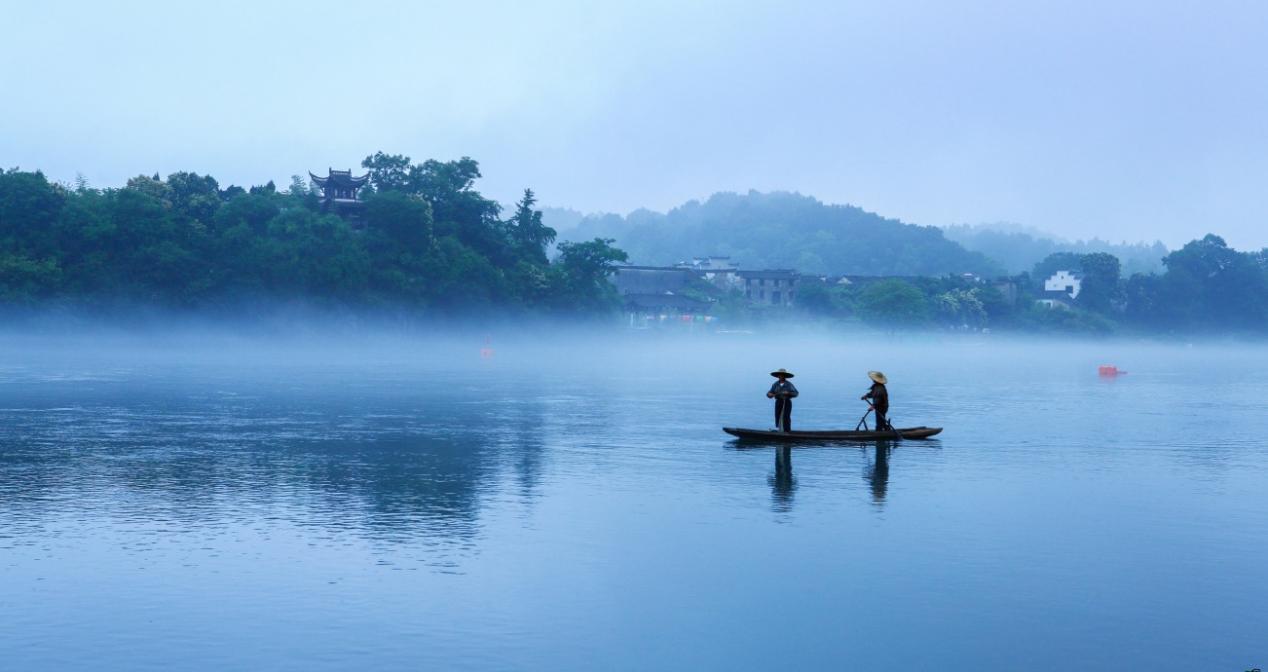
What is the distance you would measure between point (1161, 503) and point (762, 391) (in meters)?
42.4

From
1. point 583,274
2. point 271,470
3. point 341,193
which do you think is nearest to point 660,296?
point 583,274

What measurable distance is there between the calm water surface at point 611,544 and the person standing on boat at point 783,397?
1.42 metres

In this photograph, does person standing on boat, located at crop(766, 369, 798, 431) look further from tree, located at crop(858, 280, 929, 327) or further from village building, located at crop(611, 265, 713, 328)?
tree, located at crop(858, 280, 929, 327)

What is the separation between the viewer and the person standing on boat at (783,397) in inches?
1455

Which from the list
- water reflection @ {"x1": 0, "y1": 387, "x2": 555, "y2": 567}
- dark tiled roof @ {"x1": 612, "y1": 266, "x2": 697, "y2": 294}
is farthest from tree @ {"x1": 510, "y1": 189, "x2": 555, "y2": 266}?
water reflection @ {"x1": 0, "y1": 387, "x2": 555, "y2": 567}

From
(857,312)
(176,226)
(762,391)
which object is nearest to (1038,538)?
(762,391)

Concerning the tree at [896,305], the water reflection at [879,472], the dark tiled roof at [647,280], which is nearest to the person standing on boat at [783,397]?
the water reflection at [879,472]

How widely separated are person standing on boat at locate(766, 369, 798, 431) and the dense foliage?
8758 cm

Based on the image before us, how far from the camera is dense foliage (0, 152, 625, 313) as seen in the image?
112 m

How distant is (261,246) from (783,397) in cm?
8936

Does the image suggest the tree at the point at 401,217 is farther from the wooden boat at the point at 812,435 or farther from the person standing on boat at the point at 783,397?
the person standing on boat at the point at 783,397

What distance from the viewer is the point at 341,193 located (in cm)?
13725

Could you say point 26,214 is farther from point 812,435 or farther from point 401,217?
point 812,435

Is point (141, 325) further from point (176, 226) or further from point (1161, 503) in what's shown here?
point (1161, 503)
